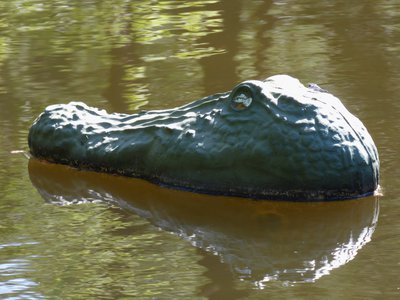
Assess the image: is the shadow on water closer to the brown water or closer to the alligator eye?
the brown water

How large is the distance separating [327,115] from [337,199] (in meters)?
0.49

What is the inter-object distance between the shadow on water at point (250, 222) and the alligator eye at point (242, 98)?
22.4 inches

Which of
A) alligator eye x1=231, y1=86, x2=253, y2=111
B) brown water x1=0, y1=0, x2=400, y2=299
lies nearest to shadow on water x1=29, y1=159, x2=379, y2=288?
brown water x1=0, y1=0, x2=400, y2=299

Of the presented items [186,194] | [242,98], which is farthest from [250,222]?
[242,98]

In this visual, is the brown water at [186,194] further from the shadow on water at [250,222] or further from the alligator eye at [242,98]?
the alligator eye at [242,98]

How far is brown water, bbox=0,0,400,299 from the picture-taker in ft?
16.5

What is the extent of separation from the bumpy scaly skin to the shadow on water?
94mm

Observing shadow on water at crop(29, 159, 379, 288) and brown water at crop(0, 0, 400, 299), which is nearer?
brown water at crop(0, 0, 400, 299)

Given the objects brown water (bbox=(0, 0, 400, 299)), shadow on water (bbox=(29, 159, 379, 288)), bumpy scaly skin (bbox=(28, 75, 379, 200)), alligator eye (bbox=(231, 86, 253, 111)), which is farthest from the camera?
alligator eye (bbox=(231, 86, 253, 111))

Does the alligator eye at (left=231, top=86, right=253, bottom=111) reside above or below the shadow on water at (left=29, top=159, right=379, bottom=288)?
above

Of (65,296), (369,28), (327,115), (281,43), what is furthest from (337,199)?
(369,28)

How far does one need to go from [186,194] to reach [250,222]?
682 millimetres

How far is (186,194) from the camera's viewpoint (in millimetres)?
6465

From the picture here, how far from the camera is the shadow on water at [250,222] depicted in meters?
5.22
